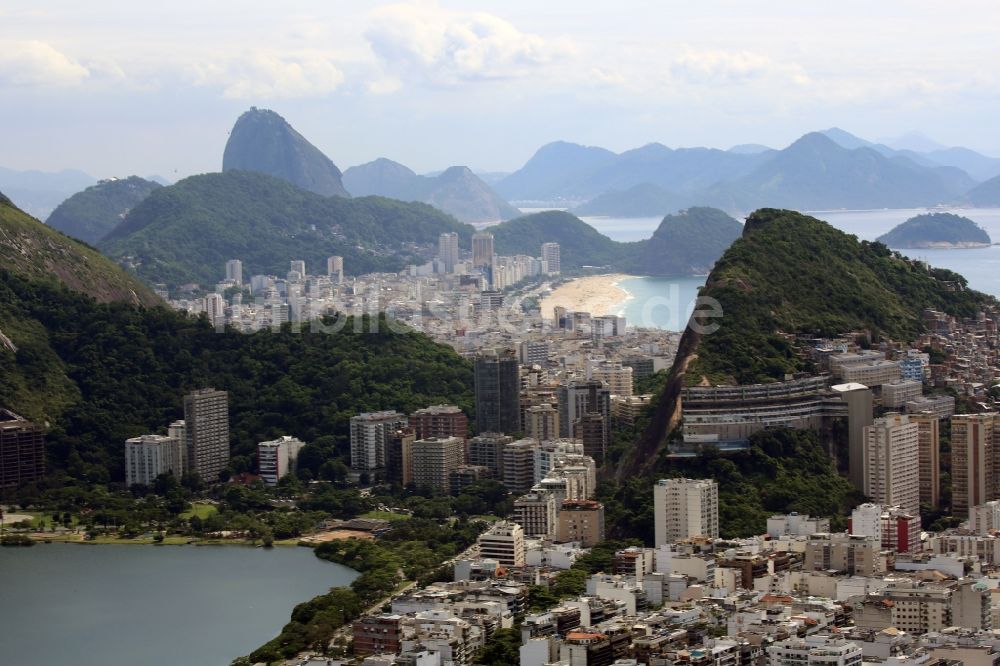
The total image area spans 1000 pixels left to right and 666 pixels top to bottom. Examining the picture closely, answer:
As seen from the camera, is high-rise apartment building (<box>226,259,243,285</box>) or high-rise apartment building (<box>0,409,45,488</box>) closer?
high-rise apartment building (<box>0,409,45,488</box>)

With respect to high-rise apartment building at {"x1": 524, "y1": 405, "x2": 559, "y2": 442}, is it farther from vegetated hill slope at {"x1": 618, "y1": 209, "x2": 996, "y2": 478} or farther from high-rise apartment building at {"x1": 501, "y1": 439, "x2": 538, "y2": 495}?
vegetated hill slope at {"x1": 618, "y1": 209, "x2": 996, "y2": 478}

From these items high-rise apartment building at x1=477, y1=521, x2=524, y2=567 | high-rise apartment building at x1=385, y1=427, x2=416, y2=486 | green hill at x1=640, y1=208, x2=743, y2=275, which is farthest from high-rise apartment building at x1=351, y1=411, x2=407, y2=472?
green hill at x1=640, y1=208, x2=743, y2=275

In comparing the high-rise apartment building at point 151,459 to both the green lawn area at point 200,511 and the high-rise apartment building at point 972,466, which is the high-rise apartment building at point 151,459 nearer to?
the green lawn area at point 200,511

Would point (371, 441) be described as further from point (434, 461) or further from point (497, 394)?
point (497, 394)

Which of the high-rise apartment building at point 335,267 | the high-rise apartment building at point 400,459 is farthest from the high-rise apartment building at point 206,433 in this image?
the high-rise apartment building at point 335,267

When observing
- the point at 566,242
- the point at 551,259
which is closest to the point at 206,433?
the point at 551,259

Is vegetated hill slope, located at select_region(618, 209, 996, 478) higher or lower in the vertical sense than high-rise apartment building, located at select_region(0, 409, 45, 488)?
higher
